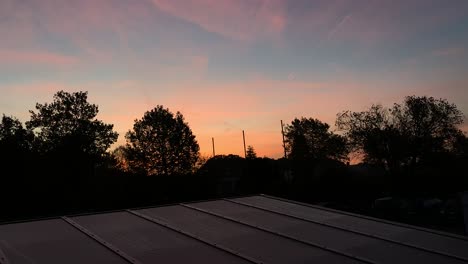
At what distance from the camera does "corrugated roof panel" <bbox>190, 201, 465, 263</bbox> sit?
836cm

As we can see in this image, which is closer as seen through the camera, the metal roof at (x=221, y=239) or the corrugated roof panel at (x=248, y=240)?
the metal roof at (x=221, y=239)

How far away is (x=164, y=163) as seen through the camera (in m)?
64.8

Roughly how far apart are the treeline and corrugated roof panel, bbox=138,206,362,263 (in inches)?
1377

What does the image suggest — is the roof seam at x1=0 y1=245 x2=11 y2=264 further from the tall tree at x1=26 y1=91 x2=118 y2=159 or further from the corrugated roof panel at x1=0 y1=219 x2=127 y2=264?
the tall tree at x1=26 y1=91 x2=118 y2=159

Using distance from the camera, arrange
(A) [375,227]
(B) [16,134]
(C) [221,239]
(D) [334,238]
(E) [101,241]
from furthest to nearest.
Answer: (B) [16,134] → (A) [375,227] → (D) [334,238] → (C) [221,239] → (E) [101,241]

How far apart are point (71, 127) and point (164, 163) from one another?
47.7ft

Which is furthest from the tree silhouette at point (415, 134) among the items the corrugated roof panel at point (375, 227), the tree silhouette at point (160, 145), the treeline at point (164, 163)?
the corrugated roof panel at point (375, 227)

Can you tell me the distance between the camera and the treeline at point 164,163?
45.0 meters

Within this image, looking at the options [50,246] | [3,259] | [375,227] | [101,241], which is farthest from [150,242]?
[375,227]

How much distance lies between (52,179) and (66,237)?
137 ft

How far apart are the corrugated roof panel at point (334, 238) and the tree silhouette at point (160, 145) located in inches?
2090

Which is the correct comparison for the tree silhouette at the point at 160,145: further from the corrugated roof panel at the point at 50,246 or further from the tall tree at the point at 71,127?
the corrugated roof panel at the point at 50,246

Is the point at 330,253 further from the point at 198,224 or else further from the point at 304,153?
the point at 304,153

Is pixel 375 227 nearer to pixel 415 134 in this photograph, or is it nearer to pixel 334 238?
pixel 334 238
